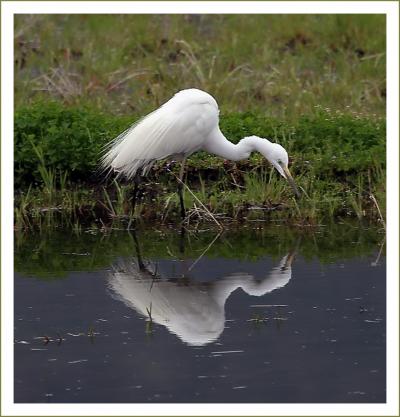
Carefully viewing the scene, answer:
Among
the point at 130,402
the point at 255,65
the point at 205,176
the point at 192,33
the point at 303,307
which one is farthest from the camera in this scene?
the point at 192,33

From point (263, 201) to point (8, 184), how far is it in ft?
7.52

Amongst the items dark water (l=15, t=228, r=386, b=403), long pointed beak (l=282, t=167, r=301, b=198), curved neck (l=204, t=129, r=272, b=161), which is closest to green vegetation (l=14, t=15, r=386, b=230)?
long pointed beak (l=282, t=167, r=301, b=198)

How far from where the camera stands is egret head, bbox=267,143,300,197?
9477mm

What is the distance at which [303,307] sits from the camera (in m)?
7.29

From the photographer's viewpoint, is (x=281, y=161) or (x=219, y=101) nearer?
(x=281, y=161)

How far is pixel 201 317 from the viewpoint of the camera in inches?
279

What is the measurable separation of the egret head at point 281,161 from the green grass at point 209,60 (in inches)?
80.0

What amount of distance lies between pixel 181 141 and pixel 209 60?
142 inches

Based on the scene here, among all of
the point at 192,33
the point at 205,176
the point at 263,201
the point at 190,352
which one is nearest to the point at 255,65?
the point at 192,33

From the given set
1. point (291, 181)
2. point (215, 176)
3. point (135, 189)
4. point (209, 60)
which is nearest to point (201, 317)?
point (291, 181)

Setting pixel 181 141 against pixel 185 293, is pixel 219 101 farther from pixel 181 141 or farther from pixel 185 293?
pixel 185 293

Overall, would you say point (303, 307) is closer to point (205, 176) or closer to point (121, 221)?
point (121, 221)

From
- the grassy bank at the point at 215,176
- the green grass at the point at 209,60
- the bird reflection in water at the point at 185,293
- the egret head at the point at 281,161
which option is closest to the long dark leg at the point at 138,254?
the bird reflection in water at the point at 185,293

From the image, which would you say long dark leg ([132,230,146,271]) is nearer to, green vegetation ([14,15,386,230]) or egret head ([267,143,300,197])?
green vegetation ([14,15,386,230])
